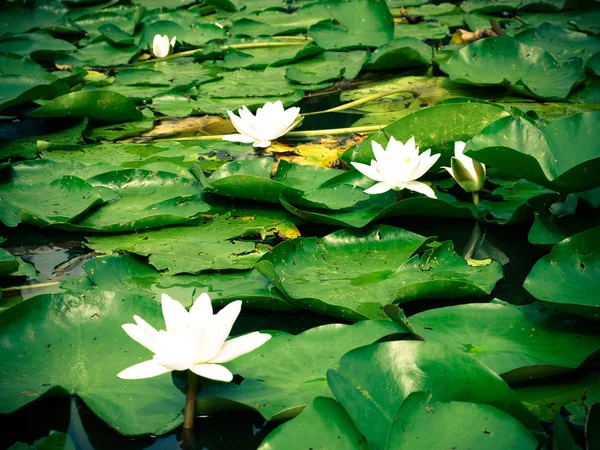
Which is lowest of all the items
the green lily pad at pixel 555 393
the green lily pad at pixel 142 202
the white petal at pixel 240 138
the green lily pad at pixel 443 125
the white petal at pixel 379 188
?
the green lily pad at pixel 555 393

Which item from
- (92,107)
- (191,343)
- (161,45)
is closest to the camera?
(191,343)

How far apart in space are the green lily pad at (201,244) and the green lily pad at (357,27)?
6.83 feet

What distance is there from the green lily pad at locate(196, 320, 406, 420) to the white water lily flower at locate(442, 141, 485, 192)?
2.50 feet

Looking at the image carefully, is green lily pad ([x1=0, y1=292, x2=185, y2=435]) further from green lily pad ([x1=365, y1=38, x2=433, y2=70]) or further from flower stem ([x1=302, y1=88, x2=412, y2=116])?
green lily pad ([x1=365, y1=38, x2=433, y2=70])

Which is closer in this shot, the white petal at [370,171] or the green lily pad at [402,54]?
the white petal at [370,171]

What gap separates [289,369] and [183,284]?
0.49 metres

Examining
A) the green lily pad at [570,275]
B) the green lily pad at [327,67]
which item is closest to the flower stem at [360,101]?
the green lily pad at [327,67]

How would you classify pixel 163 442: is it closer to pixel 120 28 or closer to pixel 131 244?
pixel 131 244

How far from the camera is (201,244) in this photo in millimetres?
1955

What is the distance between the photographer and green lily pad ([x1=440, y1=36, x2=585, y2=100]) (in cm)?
287

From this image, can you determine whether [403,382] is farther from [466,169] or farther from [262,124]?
[262,124]

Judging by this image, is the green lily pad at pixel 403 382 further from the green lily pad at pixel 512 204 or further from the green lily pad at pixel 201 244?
the green lily pad at pixel 512 204

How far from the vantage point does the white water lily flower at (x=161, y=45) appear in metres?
4.04

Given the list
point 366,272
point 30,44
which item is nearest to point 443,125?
point 366,272
